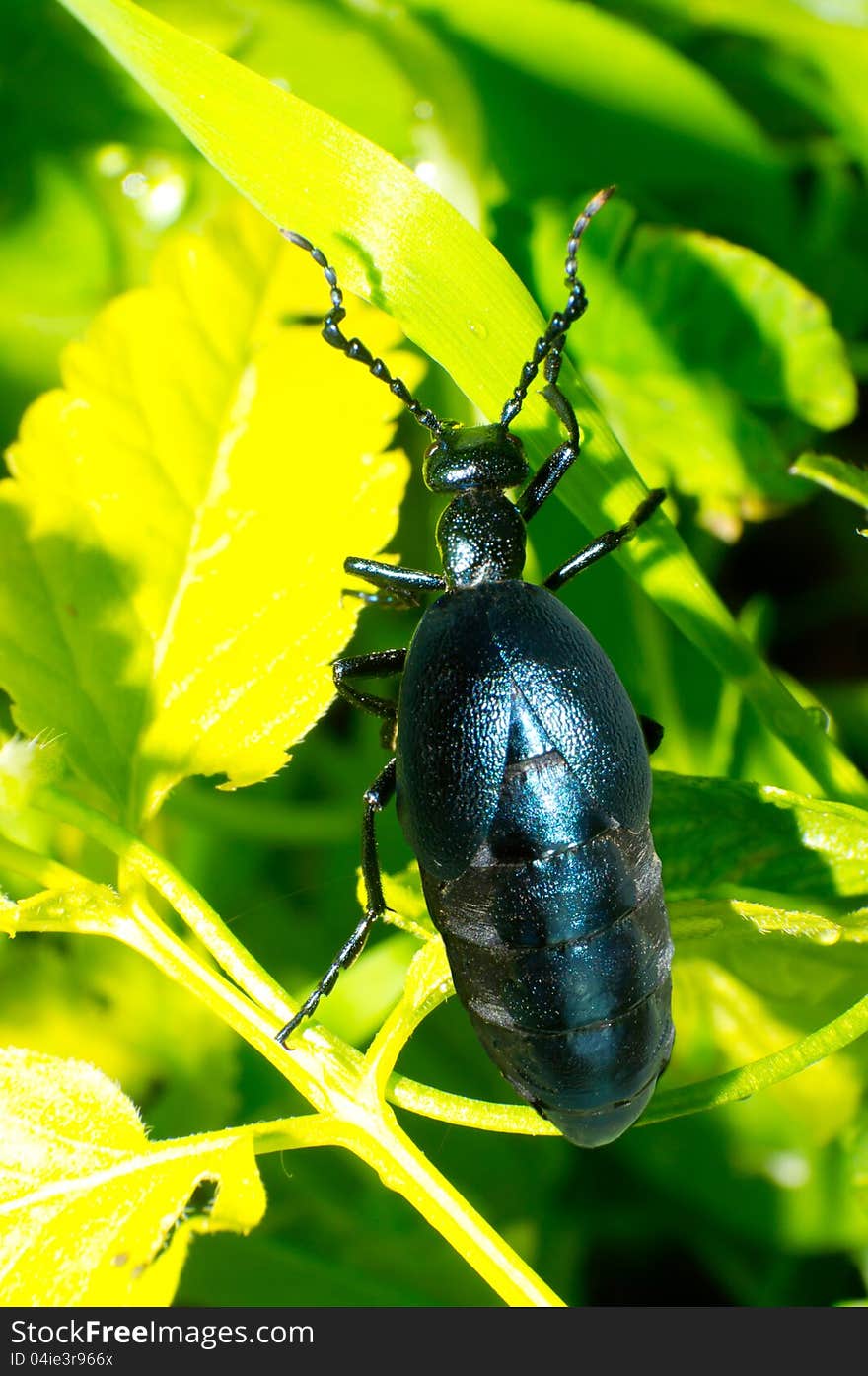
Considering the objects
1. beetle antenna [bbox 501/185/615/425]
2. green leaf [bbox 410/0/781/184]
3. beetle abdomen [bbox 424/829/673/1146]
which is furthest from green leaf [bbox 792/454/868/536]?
green leaf [bbox 410/0/781/184]

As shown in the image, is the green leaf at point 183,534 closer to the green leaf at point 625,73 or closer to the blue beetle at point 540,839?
the blue beetle at point 540,839

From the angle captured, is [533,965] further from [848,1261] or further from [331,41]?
[331,41]

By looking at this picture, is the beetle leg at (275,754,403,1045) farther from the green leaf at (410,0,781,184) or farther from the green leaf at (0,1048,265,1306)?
the green leaf at (410,0,781,184)

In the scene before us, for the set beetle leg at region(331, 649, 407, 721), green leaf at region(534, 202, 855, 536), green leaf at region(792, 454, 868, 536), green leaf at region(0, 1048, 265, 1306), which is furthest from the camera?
green leaf at region(534, 202, 855, 536)

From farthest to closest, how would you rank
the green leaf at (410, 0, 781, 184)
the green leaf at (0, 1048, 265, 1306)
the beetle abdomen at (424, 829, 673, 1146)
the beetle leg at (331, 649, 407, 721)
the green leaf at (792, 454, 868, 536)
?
the green leaf at (410, 0, 781, 184)
the beetle leg at (331, 649, 407, 721)
the green leaf at (792, 454, 868, 536)
the beetle abdomen at (424, 829, 673, 1146)
the green leaf at (0, 1048, 265, 1306)

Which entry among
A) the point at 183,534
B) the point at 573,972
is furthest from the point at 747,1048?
the point at 183,534

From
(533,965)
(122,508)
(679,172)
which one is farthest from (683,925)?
A: (679,172)

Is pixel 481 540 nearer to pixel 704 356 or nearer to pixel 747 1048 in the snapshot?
pixel 704 356
